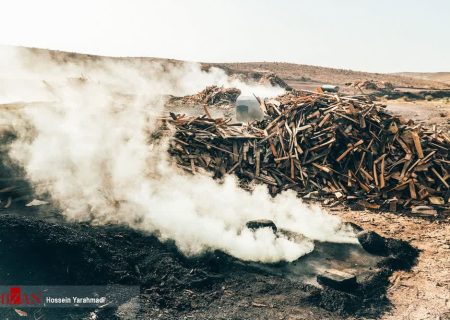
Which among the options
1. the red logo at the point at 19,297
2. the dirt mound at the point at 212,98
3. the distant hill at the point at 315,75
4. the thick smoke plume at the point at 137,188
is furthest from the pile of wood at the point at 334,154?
the distant hill at the point at 315,75

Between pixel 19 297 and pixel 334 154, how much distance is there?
8.10m

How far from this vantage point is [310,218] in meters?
7.84

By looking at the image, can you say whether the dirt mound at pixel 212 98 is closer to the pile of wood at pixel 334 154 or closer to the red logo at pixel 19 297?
the pile of wood at pixel 334 154

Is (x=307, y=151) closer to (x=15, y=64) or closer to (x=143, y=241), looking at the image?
(x=143, y=241)

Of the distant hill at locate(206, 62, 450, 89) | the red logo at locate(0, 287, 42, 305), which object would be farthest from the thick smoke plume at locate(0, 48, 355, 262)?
the distant hill at locate(206, 62, 450, 89)

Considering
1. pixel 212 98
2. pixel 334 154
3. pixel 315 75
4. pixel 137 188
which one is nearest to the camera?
pixel 137 188

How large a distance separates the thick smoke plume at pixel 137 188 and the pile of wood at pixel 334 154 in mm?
723

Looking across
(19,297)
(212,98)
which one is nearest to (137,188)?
(19,297)

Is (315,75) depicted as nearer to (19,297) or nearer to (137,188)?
(137,188)

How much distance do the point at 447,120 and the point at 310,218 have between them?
43.6 ft

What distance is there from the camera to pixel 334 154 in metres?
10.2

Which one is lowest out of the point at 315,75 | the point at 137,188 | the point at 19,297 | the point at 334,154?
the point at 19,297

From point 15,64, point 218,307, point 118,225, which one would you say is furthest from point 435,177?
point 15,64

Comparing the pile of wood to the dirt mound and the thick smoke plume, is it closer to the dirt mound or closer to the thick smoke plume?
the thick smoke plume
